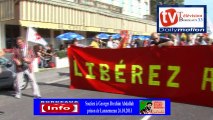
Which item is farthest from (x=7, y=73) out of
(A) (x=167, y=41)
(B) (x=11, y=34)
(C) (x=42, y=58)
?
(B) (x=11, y=34)

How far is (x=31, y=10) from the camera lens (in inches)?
1016

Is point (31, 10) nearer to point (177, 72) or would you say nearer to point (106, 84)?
point (106, 84)

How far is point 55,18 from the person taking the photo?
94.8ft

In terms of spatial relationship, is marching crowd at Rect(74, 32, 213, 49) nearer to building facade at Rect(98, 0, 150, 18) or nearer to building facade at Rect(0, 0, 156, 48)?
building facade at Rect(0, 0, 156, 48)

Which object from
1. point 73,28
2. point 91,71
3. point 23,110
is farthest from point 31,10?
point 23,110

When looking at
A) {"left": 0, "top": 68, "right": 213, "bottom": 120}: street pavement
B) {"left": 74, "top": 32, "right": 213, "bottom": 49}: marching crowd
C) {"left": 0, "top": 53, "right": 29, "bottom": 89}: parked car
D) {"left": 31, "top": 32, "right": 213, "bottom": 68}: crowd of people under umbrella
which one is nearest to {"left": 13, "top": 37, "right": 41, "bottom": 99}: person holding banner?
{"left": 0, "top": 68, "right": 213, "bottom": 120}: street pavement

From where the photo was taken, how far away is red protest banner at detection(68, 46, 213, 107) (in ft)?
30.7

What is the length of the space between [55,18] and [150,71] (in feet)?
64.2

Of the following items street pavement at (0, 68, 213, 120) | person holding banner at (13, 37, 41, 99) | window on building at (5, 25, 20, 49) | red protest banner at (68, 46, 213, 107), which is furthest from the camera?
window on building at (5, 25, 20, 49)

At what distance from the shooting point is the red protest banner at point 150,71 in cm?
936

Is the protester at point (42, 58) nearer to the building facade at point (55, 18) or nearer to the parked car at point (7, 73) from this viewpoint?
the building facade at point (55, 18)

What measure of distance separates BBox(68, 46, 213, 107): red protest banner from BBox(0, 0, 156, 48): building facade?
14.3 metres

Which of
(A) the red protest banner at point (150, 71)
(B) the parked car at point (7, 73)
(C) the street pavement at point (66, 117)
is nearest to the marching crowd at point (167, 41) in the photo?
(A) the red protest banner at point (150, 71)

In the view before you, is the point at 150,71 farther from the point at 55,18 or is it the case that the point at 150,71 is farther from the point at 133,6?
the point at 133,6
